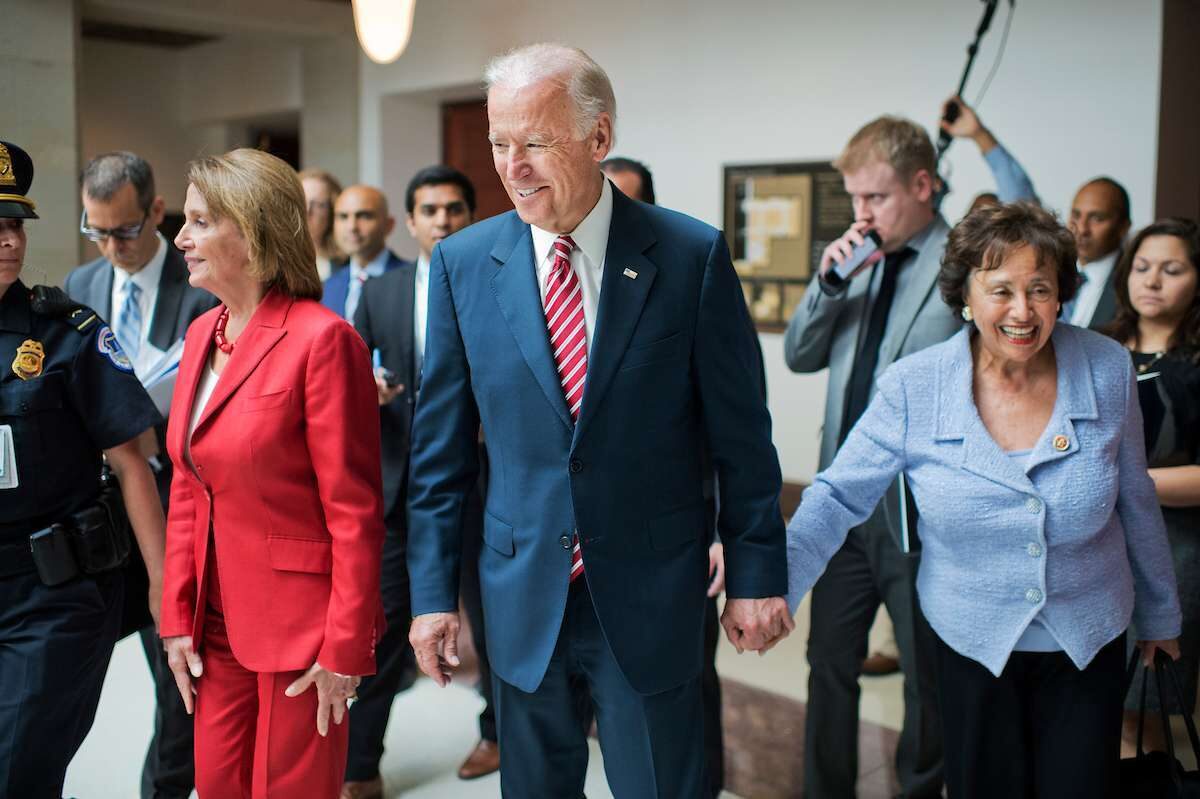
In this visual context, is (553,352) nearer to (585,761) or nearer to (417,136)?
(585,761)

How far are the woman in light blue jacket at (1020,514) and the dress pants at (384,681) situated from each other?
1510 mm

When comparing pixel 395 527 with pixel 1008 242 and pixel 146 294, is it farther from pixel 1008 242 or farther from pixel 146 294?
pixel 1008 242

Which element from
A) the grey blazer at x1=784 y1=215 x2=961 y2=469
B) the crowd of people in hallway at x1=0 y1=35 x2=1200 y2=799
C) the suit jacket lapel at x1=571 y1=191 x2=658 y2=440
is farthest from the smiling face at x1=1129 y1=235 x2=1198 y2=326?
the suit jacket lapel at x1=571 y1=191 x2=658 y2=440

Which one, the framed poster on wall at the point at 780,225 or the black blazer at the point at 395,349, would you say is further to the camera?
the framed poster on wall at the point at 780,225

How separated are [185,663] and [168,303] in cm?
137

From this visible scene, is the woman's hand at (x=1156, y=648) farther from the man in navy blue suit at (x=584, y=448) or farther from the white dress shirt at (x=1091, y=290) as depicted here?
the white dress shirt at (x=1091, y=290)

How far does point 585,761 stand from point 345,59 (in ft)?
26.9

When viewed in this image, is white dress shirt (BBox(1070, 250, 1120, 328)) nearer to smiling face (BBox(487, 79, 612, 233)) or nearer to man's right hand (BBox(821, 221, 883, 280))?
man's right hand (BBox(821, 221, 883, 280))

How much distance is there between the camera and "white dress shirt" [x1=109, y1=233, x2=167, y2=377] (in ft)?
10.6

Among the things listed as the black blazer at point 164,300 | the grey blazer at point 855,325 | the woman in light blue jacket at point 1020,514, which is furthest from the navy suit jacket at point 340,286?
the woman in light blue jacket at point 1020,514

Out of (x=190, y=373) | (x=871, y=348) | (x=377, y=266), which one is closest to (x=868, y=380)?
(x=871, y=348)

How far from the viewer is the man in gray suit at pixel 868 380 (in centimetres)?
294

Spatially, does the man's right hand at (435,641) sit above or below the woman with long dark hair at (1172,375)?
below

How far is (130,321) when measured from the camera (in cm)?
330
